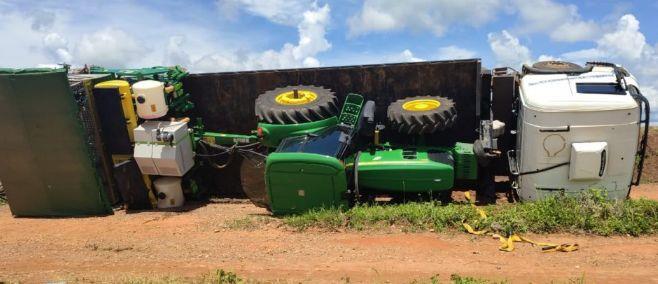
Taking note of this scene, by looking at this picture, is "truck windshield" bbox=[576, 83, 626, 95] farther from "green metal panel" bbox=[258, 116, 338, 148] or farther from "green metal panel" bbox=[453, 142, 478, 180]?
"green metal panel" bbox=[258, 116, 338, 148]

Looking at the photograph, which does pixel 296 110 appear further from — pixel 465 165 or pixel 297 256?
pixel 297 256

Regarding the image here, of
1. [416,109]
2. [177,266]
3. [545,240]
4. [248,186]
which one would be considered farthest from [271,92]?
[545,240]

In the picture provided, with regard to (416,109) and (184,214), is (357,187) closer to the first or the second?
(416,109)

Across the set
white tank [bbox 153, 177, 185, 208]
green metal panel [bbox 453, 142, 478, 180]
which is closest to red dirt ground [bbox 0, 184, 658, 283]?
white tank [bbox 153, 177, 185, 208]

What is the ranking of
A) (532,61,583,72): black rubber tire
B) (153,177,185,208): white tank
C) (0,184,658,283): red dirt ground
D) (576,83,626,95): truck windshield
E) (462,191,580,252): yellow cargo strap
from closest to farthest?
(0,184,658,283): red dirt ground < (462,191,580,252): yellow cargo strap < (576,83,626,95): truck windshield < (532,61,583,72): black rubber tire < (153,177,185,208): white tank

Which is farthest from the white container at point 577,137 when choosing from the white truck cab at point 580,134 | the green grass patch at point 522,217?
the green grass patch at point 522,217

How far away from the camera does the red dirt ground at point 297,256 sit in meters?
5.58

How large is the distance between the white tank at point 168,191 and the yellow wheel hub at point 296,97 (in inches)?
98.8

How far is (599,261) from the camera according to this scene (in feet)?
18.9

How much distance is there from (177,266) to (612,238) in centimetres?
527

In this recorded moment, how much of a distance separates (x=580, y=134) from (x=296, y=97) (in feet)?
14.9

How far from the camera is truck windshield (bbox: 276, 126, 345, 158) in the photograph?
7.98m

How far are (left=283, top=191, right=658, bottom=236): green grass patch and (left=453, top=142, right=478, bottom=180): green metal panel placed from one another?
1129 mm

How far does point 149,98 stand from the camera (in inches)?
361
